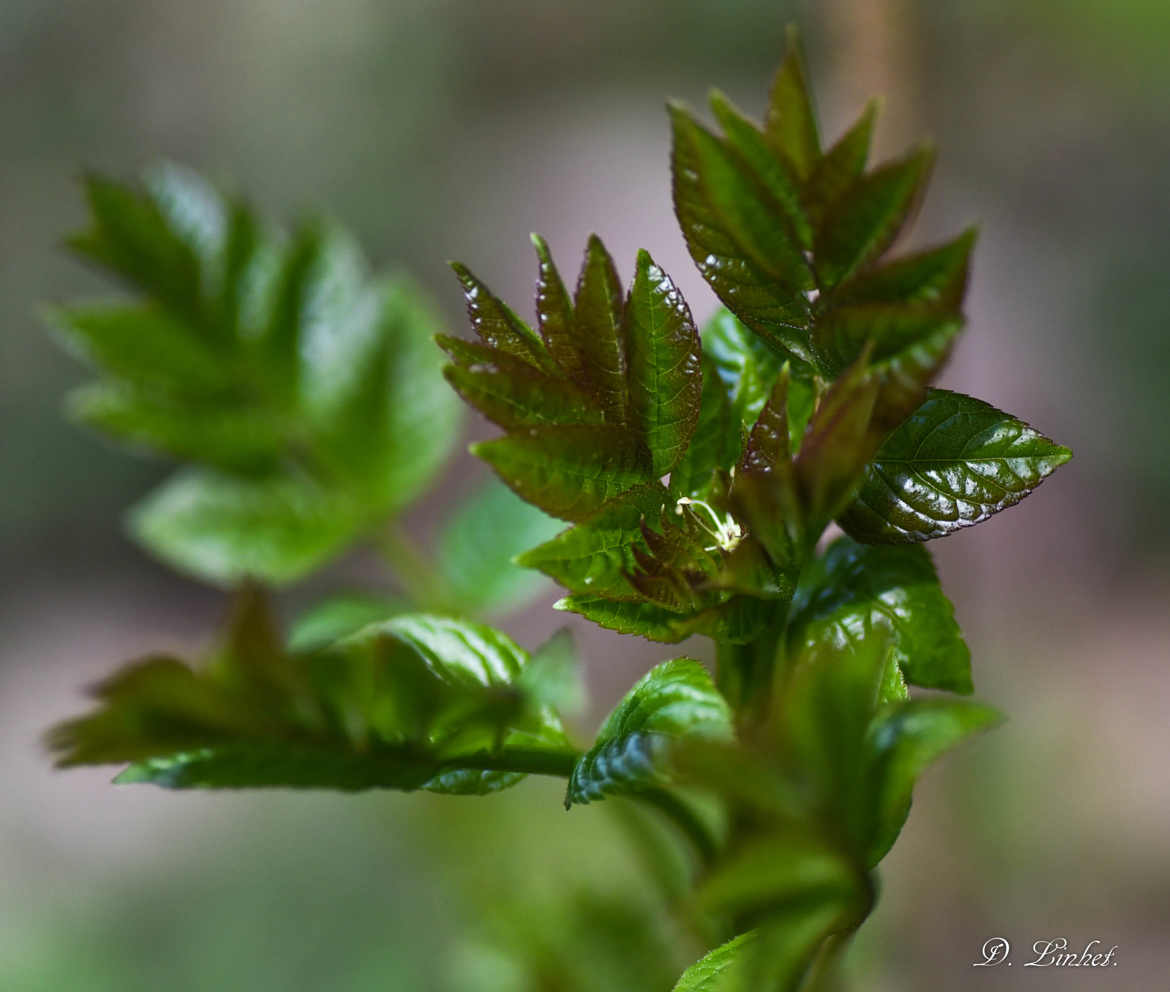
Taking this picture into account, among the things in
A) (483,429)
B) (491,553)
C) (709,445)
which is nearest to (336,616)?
(491,553)

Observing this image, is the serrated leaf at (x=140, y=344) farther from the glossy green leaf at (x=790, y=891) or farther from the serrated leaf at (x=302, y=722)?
the glossy green leaf at (x=790, y=891)

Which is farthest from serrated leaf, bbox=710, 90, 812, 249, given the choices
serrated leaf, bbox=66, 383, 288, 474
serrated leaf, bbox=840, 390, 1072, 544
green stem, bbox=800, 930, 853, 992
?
serrated leaf, bbox=66, 383, 288, 474

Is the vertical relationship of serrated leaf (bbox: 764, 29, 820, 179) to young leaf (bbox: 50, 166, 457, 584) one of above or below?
below

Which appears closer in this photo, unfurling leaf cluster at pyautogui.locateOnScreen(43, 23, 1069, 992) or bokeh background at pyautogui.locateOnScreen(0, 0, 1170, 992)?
unfurling leaf cluster at pyautogui.locateOnScreen(43, 23, 1069, 992)

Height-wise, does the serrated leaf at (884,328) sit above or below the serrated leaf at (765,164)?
below

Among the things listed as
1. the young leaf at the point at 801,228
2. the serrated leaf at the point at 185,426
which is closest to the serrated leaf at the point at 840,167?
the young leaf at the point at 801,228

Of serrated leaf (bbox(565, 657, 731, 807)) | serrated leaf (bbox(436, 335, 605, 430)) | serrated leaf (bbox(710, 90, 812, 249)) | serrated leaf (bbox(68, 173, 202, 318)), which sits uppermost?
serrated leaf (bbox(68, 173, 202, 318))

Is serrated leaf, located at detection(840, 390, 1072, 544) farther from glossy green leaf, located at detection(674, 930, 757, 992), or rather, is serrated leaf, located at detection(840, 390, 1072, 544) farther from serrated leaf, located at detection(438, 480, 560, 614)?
serrated leaf, located at detection(438, 480, 560, 614)
